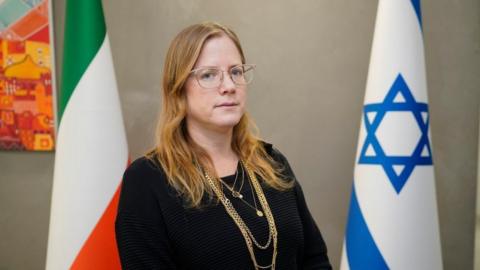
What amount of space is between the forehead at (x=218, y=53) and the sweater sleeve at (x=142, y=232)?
0.36 meters

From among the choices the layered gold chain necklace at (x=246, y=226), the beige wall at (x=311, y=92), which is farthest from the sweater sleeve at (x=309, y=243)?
the beige wall at (x=311, y=92)

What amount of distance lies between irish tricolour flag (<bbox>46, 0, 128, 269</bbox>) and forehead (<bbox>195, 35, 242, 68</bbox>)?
0.67 m

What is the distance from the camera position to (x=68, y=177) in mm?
1605

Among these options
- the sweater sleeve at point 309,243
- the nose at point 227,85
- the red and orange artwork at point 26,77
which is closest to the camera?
the nose at point 227,85

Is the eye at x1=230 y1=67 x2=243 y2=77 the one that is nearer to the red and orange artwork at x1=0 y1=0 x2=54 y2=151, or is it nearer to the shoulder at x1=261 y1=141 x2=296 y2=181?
the shoulder at x1=261 y1=141 x2=296 y2=181

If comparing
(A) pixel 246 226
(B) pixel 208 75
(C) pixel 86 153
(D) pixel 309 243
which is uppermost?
(B) pixel 208 75

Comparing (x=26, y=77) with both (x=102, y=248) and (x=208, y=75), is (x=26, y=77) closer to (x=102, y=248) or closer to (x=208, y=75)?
(x=102, y=248)

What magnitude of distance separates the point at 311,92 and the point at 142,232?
1453mm

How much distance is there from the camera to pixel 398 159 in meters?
1.64

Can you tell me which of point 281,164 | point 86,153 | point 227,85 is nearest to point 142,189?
point 227,85

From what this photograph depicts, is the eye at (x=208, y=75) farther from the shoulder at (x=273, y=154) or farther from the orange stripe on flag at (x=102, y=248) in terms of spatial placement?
the orange stripe on flag at (x=102, y=248)

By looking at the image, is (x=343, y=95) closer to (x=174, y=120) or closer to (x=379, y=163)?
(x=379, y=163)

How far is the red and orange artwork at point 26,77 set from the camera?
79.4 inches

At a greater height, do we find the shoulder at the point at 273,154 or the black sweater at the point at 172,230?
the shoulder at the point at 273,154
